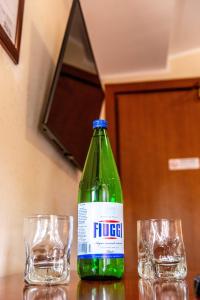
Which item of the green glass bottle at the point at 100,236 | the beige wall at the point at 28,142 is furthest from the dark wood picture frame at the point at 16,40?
the green glass bottle at the point at 100,236

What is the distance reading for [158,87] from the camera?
2.13 metres

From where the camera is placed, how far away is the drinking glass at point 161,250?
24.9 inches

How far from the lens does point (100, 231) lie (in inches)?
24.6

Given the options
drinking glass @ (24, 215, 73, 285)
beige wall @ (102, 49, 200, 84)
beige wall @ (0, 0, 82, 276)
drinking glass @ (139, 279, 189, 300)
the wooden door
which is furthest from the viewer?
beige wall @ (102, 49, 200, 84)

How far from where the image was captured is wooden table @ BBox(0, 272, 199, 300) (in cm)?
44

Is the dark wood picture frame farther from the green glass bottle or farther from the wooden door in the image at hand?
the wooden door

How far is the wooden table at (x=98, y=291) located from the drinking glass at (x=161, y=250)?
0.07 metres

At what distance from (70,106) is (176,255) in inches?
26.0

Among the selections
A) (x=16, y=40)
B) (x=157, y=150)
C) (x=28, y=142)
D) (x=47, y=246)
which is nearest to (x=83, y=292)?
(x=47, y=246)

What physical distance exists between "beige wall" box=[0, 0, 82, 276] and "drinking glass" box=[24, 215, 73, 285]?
13cm

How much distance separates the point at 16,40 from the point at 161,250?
57 cm

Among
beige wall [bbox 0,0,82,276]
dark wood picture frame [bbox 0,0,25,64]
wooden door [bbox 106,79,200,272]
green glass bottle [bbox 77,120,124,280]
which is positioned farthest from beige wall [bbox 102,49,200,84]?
green glass bottle [bbox 77,120,124,280]

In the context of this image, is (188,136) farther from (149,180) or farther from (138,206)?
(138,206)

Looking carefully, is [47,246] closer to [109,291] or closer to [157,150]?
[109,291]
